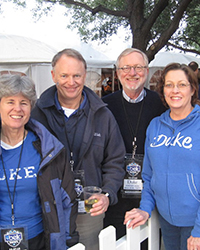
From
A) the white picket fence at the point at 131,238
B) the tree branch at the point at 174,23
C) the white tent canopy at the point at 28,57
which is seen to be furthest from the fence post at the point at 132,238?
the tree branch at the point at 174,23

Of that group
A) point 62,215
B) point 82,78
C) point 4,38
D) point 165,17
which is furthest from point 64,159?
point 165,17

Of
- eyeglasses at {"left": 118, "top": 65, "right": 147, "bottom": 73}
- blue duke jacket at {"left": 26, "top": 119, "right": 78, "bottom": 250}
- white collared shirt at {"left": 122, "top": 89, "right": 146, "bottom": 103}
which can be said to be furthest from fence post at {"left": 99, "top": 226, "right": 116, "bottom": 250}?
eyeglasses at {"left": 118, "top": 65, "right": 147, "bottom": 73}

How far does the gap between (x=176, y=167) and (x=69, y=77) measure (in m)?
1.03

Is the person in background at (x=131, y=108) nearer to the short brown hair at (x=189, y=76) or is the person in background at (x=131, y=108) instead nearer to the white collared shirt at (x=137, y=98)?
the white collared shirt at (x=137, y=98)

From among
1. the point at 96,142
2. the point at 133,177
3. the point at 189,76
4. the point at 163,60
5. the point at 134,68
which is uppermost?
the point at 163,60

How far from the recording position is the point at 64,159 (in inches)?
67.3

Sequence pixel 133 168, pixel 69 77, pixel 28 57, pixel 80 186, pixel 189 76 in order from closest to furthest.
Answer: pixel 189 76, pixel 80 186, pixel 69 77, pixel 133 168, pixel 28 57

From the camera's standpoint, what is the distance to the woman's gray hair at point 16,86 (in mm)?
1626

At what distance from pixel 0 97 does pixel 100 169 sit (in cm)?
94

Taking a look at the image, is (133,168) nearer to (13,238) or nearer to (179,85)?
(179,85)

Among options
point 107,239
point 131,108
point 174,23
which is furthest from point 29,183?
point 174,23

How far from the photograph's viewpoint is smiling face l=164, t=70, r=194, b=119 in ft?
5.72

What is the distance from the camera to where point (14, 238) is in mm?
1557

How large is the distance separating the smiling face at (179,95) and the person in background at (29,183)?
0.80m
